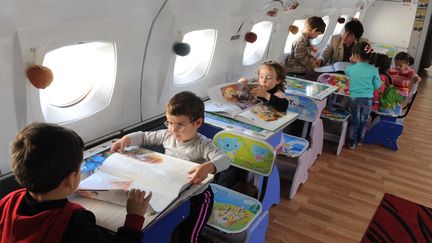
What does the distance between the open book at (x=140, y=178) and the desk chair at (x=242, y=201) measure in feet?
1.65

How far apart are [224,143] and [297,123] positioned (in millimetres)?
2088

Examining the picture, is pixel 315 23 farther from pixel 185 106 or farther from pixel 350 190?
pixel 185 106

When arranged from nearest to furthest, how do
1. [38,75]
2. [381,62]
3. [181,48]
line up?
1. [38,75]
2. [181,48]
3. [381,62]

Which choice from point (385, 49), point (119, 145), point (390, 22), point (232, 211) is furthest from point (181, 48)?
point (390, 22)

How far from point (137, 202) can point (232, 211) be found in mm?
1000

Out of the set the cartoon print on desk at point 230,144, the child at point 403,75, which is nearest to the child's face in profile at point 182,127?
the cartoon print on desk at point 230,144

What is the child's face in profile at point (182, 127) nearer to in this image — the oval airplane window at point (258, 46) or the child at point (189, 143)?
the child at point (189, 143)

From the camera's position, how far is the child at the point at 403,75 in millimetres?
5180

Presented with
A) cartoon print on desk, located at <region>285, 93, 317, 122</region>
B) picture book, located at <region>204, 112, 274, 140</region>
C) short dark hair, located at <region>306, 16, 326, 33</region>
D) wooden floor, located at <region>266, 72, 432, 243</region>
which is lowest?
wooden floor, located at <region>266, 72, 432, 243</region>

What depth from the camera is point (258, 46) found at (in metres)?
4.32

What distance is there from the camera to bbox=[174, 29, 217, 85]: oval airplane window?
3192 mm

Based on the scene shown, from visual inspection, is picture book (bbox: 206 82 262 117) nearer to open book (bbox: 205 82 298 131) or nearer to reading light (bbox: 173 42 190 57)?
open book (bbox: 205 82 298 131)

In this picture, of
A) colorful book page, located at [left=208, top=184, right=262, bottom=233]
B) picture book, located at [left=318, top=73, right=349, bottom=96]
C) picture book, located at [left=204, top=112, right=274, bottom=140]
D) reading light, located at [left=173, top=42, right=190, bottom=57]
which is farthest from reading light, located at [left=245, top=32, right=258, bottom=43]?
colorful book page, located at [left=208, top=184, right=262, bottom=233]

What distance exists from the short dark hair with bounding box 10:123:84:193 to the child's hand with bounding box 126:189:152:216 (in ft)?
1.09
